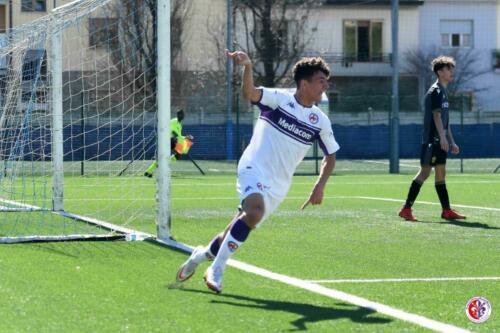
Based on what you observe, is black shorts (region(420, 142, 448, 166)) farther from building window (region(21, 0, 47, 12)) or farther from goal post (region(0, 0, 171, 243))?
building window (region(21, 0, 47, 12))

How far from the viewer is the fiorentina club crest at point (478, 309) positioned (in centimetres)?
719

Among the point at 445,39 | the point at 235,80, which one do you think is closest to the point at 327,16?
the point at 445,39

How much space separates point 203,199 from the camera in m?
19.1

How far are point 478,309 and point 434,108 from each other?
746cm

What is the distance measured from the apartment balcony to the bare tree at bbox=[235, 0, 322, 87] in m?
6.22

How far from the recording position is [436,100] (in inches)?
577

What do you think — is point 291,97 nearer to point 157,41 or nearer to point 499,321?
point 499,321

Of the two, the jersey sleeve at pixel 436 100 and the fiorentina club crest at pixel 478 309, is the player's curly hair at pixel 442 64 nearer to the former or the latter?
the jersey sleeve at pixel 436 100

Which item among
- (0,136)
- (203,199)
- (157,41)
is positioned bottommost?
(203,199)

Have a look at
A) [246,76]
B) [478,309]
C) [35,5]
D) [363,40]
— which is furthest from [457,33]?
[478,309]

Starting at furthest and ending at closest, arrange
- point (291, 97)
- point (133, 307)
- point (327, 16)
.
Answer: point (327, 16)
point (291, 97)
point (133, 307)

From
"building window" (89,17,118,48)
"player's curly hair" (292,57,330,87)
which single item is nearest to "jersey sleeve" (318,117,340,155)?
"player's curly hair" (292,57,330,87)

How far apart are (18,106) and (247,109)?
29.6 metres

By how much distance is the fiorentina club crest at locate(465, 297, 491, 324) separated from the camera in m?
7.19
